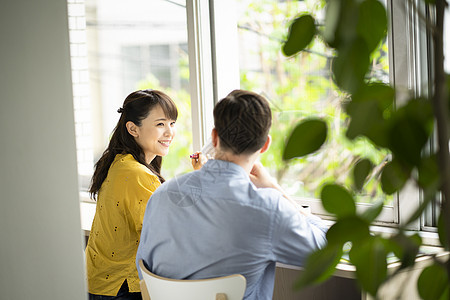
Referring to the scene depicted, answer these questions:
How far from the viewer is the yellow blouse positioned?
5.36 feet

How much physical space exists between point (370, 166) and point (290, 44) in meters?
0.17

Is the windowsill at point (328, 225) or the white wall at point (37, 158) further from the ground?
the white wall at point (37, 158)

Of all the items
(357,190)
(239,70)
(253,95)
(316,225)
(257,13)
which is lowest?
(316,225)

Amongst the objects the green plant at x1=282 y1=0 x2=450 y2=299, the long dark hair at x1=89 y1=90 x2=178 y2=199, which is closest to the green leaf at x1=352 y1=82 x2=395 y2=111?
the green plant at x1=282 y1=0 x2=450 y2=299

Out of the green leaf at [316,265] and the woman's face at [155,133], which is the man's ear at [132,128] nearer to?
the woman's face at [155,133]

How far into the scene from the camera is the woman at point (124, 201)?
64.6 inches

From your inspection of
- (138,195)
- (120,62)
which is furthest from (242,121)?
(120,62)

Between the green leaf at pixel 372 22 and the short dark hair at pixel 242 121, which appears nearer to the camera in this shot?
the green leaf at pixel 372 22

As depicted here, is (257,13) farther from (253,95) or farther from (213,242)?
(213,242)

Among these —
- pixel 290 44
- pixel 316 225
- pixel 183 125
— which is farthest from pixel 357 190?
pixel 183 125

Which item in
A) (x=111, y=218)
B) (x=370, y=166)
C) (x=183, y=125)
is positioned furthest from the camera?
(x=183, y=125)

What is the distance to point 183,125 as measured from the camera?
2.61 m

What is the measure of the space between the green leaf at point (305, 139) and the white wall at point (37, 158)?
37cm

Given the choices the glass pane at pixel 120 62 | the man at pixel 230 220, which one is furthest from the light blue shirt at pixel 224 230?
the glass pane at pixel 120 62
